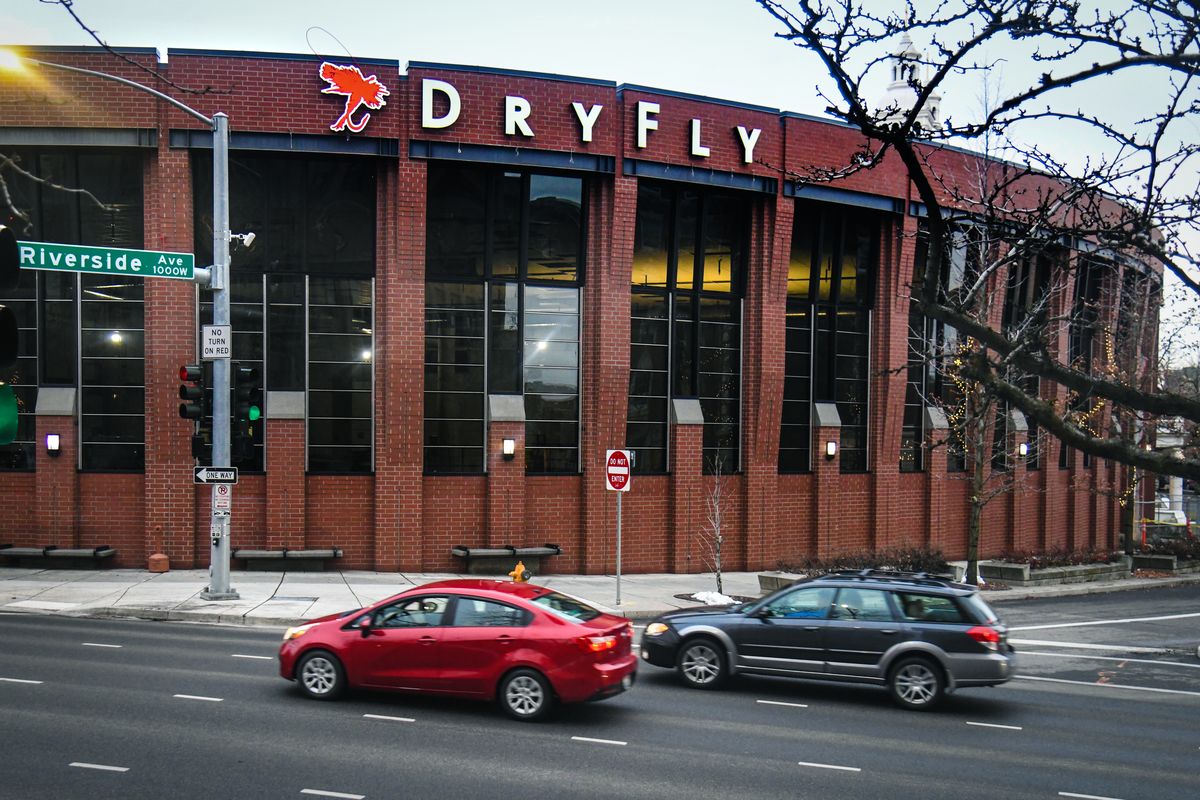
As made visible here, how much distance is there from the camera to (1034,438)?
3588 centimetres

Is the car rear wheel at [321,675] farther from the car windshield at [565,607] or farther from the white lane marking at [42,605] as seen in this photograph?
the white lane marking at [42,605]

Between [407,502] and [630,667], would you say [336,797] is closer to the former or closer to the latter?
[630,667]

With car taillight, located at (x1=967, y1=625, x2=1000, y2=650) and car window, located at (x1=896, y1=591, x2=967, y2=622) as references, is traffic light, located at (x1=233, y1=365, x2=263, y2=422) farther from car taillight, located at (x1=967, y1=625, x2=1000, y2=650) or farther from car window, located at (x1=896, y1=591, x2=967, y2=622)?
car taillight, located at (x1=967, y1=625, x2=1000, y2=650)

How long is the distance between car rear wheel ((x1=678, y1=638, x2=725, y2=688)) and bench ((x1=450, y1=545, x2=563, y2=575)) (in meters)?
11.6

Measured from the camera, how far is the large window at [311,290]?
24469 mm

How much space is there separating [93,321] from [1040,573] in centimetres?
2502

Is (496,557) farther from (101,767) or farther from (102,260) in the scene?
(101,767)

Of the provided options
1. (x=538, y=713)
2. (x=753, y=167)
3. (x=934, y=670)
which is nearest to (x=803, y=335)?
(x=753, y=167)

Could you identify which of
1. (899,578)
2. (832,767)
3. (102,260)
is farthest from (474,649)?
(102,260)

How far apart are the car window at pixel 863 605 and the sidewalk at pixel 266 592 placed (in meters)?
7.37

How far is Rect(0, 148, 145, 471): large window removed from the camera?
24.2 metres

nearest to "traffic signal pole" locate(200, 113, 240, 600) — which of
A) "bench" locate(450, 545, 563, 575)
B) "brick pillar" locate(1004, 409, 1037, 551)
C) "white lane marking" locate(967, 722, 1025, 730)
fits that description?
"bench" locate(450, 545, 563, 575)

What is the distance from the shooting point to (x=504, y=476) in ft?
82.1

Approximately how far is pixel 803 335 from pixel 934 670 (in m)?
17.6
